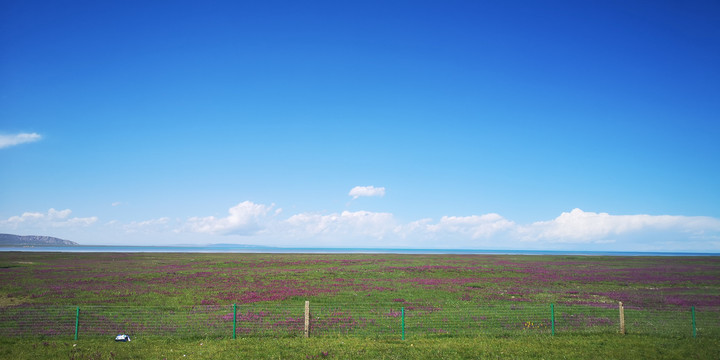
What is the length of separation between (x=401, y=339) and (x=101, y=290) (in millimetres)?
34062

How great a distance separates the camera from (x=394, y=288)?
4019cm

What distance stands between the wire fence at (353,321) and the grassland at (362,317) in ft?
0.40

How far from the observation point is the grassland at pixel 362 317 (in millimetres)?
16266

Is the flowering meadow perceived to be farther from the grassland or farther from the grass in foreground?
the grass in foreground

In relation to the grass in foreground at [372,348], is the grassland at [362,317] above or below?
below

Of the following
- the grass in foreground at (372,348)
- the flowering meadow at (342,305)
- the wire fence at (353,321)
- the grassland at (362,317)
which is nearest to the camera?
the grass in foreground at (372,348)

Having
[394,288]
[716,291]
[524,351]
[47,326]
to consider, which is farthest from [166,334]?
[716,291]

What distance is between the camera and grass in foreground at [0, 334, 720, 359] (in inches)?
607

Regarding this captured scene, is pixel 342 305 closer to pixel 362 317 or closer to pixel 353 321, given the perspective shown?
pixel 362 317

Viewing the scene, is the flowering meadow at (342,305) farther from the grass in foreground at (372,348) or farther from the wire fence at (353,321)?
the grass in foreground at (372,348)

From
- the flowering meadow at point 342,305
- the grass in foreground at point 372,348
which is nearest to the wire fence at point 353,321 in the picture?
the flowering meadow at point 342,305

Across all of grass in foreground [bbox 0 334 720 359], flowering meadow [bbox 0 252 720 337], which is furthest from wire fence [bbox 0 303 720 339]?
grass in foreground [bbox 0 334 720 359]

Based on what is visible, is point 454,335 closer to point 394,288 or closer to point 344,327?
point 344,327

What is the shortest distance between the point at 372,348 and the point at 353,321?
726 cm
